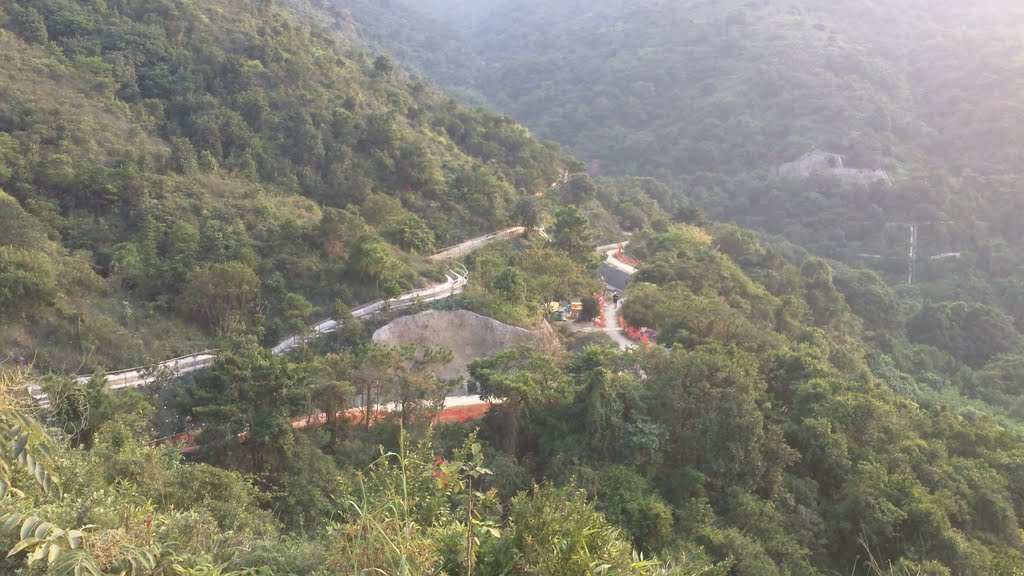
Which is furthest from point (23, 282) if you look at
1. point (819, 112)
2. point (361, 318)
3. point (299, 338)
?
point (819, 112)

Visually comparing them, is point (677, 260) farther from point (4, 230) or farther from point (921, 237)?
point (921, 237)

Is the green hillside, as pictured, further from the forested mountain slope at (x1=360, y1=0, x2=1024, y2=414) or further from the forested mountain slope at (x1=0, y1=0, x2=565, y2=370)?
the forested mountain slope at (x1=360, y1=0, x2=1024, y2=414)

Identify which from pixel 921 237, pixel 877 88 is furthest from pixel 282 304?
pixel 877 88

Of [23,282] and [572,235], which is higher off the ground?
[23,282]

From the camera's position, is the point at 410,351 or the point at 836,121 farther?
the point at 836,121

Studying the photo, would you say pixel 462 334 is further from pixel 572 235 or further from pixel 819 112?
pixel 819 112

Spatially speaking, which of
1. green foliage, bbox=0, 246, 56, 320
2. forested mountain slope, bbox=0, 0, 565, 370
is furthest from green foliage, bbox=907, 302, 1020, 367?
green foliage, bbox=0, 246, 56, 320
